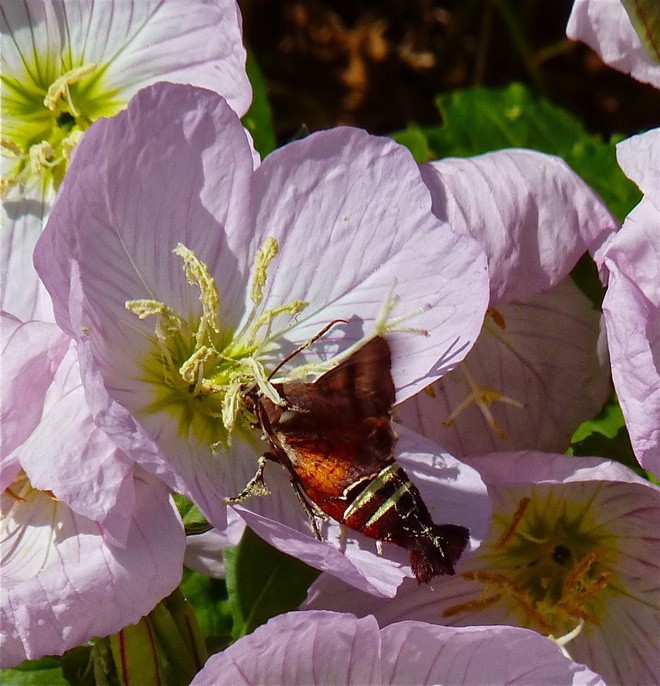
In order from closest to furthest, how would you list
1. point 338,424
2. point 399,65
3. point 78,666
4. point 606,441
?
1. point 338,424
2. point 78,666
3. point 606,441
4. point 399,65

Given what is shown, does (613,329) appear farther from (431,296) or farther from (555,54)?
(555,54)

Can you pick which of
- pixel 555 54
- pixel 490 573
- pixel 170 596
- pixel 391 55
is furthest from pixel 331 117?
pixel 170 596

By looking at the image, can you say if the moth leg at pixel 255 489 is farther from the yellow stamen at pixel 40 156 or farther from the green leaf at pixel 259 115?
the green leaf at pixel 259 115

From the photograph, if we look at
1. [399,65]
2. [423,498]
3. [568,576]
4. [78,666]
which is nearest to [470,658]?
[423,498]

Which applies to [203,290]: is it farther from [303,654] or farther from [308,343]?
[303,654]

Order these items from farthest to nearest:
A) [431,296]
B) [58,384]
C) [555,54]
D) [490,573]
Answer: [555,54]
[490,573]
[431,296]
[58,384]

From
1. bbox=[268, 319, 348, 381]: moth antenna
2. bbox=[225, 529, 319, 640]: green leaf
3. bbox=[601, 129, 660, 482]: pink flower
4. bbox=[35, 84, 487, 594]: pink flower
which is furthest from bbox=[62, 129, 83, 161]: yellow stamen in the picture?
bbox=[601, 129, 660, 482]: pink flower

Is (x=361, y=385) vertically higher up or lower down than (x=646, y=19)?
lower down
